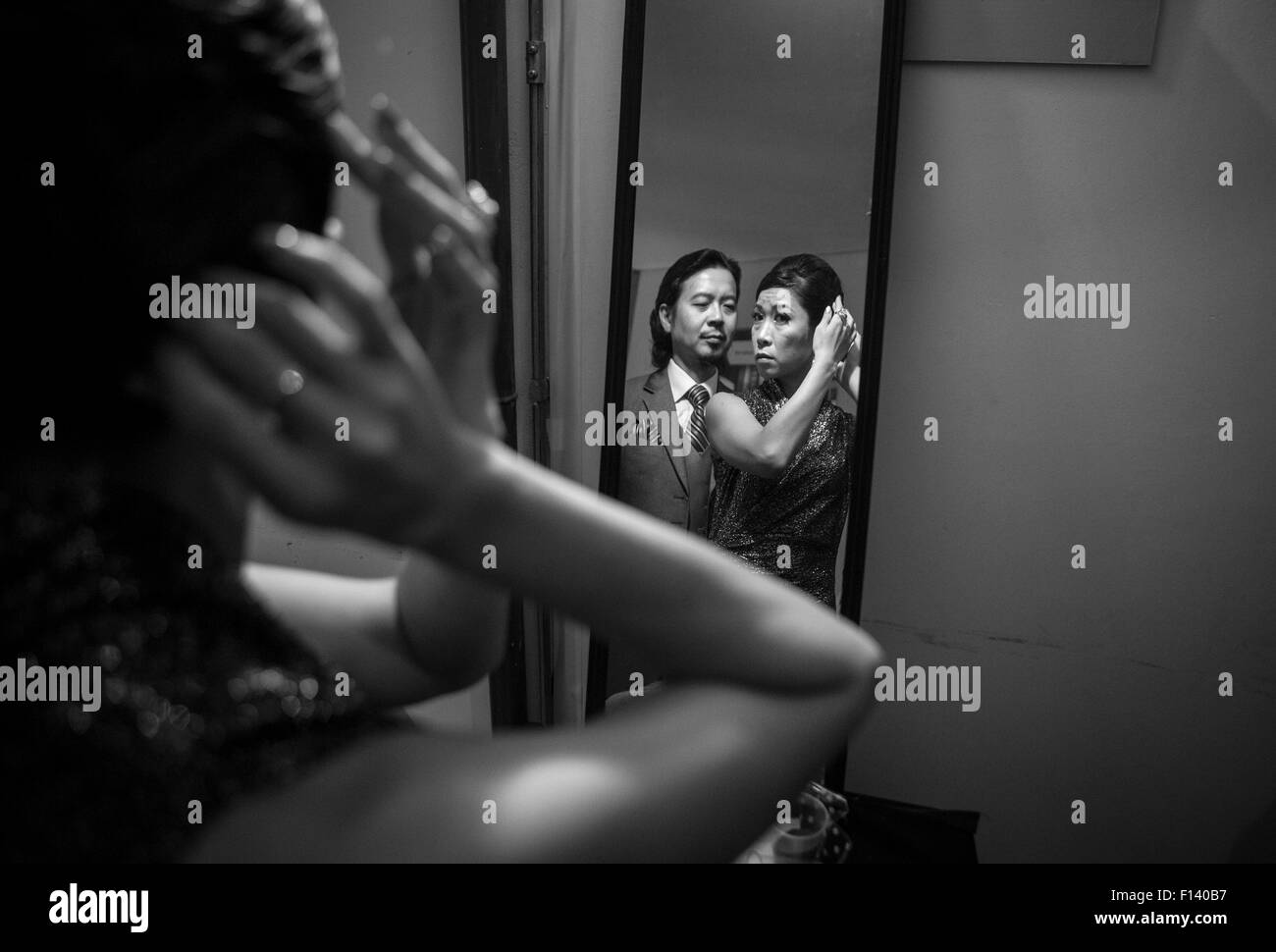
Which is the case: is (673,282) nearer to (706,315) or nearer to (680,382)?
(706,315)

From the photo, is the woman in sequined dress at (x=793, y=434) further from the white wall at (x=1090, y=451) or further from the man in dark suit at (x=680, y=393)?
the white wall at (x=1090, y=451)

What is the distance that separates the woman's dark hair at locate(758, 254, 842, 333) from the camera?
2.26m

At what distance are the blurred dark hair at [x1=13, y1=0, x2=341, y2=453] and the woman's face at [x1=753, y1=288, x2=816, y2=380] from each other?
1.88 meters

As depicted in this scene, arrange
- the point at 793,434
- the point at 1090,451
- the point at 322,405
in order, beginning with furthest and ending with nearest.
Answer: the point at 1090,451
the point at 793,434
the point at 322,405

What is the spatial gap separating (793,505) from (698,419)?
0.31m

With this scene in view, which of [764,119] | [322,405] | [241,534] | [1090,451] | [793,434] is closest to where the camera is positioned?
[322,405]

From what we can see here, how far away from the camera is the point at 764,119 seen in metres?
2.27

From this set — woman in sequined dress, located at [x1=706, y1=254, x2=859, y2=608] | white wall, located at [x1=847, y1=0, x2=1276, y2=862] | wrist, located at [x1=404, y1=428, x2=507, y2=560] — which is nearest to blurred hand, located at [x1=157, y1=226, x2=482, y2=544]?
wrist, located at [x1=404, y1=428, x2=507, y2=560]

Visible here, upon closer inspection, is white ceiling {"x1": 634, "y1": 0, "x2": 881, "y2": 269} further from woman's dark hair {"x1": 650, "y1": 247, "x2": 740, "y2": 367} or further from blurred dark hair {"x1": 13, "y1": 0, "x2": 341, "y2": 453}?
blurred dark hair {"x1": 13, "y1": 0, "x2": 341, "y2": 453}

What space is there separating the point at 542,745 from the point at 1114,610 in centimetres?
234

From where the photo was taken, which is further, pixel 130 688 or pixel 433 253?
pixel 433 253

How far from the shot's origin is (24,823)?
0.39 metres

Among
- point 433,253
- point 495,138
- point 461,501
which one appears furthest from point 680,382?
point 461,501
